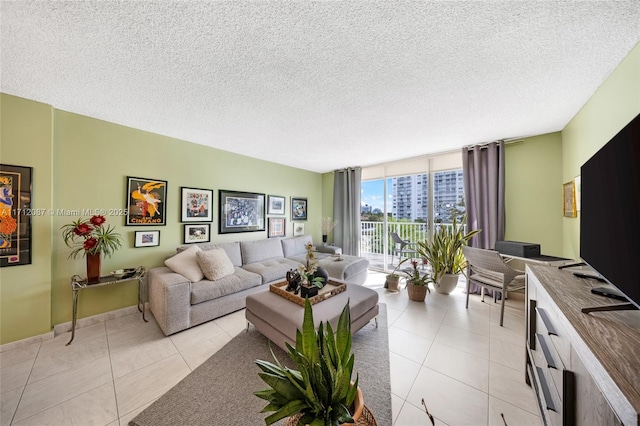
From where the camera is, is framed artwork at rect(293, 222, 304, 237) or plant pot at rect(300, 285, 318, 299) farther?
framed artwork at rect(293, 222, 304, 237)

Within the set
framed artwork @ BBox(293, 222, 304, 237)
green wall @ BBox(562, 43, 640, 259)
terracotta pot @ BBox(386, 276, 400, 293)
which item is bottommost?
terracotta pot @ BBox(386, 276, 400, 293)

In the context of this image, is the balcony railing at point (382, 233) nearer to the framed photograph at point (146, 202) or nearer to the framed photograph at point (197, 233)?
the framed photograph at point (197, 233)


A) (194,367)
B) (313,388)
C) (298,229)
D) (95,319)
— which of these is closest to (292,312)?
(194,367)

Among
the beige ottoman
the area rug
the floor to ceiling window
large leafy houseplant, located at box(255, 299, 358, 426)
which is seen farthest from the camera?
the floor to ceiling window

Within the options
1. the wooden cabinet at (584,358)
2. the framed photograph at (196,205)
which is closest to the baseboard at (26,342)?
the framed photograph at (196,205)

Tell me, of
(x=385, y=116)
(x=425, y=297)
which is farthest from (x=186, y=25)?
(x=425, y=297)

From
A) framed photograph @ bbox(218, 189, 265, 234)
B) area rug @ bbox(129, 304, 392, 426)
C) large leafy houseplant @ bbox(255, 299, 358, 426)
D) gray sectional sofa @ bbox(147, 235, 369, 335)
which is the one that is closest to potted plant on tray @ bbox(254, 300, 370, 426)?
large leafy houseplant @ bbox(255, 299, 358, 426)

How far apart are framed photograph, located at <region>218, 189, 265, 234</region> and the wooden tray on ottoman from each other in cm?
175

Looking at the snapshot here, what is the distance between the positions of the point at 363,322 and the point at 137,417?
5.83 ft

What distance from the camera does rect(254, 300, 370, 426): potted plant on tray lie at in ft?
2.25

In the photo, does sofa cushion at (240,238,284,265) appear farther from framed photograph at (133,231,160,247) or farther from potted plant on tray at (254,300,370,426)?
potted plant on tray at (254,300,370,426)

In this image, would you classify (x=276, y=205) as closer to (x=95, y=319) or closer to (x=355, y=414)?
(x=95, y=319)

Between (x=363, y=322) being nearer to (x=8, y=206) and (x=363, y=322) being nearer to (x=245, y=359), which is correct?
(x=245, y=359)

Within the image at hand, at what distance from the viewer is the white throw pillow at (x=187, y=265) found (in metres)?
2.46
